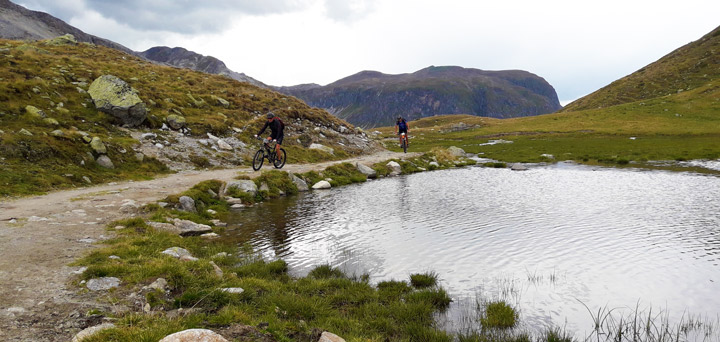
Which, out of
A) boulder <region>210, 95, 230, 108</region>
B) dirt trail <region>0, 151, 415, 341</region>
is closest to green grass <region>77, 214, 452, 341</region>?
dirt trail <region>0, 151, 415, 341</region>

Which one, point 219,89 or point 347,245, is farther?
point 219,89

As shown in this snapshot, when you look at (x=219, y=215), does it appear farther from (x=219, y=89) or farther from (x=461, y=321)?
(x=219, y=89)

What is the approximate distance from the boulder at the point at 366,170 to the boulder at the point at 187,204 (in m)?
19.3

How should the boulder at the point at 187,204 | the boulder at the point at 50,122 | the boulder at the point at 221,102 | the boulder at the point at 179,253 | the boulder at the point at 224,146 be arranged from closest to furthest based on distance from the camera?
the boulder at the point at 179,253 < the boulder at the point at 187,204 < the boulder at the point at 50,122 < the boulder at the point at 224,146 < the boulder at the point at 221,102

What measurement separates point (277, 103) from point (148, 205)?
4094 cm

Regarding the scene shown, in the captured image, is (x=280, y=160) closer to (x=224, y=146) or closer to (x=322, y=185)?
(x=322, y=185)

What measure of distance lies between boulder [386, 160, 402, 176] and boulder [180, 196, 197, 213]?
2299cm

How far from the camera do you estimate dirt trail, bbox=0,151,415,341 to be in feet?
19.3

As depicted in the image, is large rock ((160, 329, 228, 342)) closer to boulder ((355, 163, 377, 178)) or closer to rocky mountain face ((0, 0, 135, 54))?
boulder ((355, 163, 377, 178))

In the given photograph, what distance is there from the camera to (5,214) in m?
13.1

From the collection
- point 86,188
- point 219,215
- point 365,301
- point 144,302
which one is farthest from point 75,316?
point 86,188

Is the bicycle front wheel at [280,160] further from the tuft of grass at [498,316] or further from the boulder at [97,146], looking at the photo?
the tuft of grass at [498,316]

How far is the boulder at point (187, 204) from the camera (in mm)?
17828

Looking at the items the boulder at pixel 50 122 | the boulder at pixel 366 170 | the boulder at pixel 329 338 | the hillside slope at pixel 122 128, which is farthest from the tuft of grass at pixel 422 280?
the boulder at pixel 50 122
